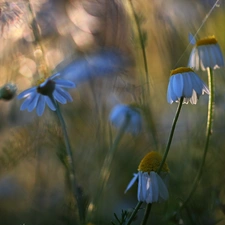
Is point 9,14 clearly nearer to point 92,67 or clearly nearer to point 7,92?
point 7,92

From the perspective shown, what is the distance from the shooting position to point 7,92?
1.25 metres

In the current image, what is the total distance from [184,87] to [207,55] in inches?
7.8

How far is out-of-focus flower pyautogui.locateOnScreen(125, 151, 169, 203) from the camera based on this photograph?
2.73 feet

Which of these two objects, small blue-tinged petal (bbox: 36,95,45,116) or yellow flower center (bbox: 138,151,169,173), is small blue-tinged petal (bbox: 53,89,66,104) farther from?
yellow flower center (bbox: 138,151,169,173)

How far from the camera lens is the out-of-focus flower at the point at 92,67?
149 cm

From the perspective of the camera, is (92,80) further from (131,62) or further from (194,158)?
(194,158)

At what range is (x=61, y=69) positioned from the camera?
1.56 m

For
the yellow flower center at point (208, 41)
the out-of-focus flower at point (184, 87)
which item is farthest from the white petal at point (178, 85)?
the yellow flower center at point (208, 41)

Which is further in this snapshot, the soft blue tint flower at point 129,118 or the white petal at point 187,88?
the soft blue tint flower at point 129,118

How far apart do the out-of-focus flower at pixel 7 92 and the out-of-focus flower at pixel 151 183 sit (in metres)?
0.46

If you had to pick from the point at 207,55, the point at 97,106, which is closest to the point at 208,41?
the point at 207,55

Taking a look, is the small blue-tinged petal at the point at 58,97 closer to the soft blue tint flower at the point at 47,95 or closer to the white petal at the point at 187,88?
the soft blue tint flower at the point at 47,95

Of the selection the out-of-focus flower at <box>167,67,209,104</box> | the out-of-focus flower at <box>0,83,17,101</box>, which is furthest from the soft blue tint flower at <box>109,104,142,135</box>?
the out-of-focus flower at <box>167,67,209,104</box>

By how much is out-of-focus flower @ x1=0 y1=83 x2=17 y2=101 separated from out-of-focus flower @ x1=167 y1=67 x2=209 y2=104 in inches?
17.7
